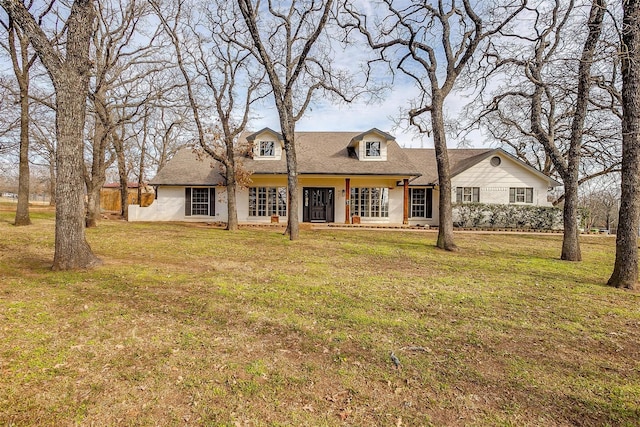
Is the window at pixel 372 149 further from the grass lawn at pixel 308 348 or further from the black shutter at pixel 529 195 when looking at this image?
the grass lawn at pixel 308 348

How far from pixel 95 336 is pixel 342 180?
16.0 m

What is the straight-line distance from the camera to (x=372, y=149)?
61.5 ft

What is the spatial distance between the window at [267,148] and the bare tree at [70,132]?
12788mm

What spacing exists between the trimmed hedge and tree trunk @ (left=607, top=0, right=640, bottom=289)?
11546 mm

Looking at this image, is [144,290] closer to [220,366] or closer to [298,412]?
[220,366]

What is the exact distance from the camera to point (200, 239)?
11023 millimetres

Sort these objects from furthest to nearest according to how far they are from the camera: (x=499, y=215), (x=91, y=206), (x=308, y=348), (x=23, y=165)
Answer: (x=499, y=215) → (x=91, y=206) → (x=23, y=165) → (x=308, y=348)

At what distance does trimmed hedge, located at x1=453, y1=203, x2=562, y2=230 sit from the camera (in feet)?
58.4

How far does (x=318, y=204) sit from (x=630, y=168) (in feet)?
46.6

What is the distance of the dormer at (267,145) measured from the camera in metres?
18.5

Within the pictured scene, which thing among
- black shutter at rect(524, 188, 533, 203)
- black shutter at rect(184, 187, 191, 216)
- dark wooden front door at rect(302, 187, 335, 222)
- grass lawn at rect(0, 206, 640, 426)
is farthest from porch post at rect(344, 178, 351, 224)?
grass lawn at rect(0, 206, 640, 426)

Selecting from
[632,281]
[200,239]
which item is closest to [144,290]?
[200,239]

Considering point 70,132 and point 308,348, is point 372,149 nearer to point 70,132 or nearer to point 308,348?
point 70,132

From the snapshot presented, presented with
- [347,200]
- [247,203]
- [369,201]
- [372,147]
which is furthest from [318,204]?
[372,147]
